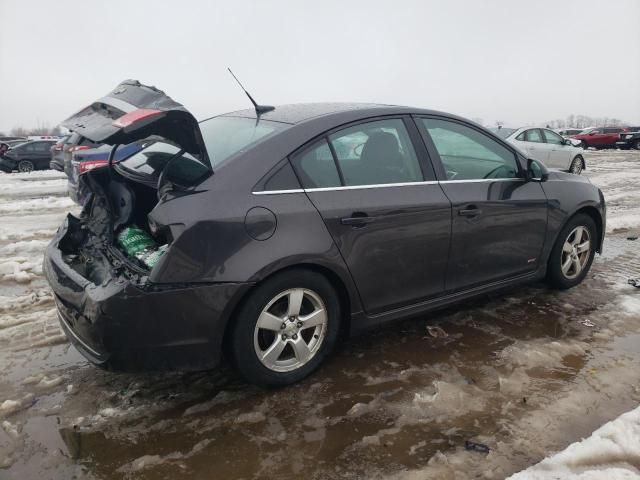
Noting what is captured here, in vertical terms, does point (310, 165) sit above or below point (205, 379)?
above

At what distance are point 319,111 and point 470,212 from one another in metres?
1.25

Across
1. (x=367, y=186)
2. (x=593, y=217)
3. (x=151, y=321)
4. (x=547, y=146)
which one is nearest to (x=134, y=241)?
(x=151, y=321)

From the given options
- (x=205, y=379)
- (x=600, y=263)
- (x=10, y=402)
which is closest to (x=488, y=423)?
(x=205, y=379)

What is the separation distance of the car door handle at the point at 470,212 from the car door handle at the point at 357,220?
2.51 feet

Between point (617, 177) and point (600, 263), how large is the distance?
10.1 metres

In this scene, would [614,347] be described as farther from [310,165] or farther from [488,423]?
[310,165]

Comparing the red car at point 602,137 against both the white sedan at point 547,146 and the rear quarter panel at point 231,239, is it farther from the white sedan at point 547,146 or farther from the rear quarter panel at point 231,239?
the rear quarter panel at point 231,239

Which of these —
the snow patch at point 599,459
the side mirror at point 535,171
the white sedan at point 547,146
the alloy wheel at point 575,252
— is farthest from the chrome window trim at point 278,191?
the white sedan at point 547,146

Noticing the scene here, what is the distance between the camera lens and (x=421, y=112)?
11.4ft

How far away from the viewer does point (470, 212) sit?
3459mm

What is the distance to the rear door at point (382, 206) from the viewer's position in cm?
293

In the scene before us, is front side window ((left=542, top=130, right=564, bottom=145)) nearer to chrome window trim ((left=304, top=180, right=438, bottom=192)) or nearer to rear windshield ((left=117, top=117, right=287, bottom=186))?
chrome window trim ((left=304, top=180, right=438, bottom=192))

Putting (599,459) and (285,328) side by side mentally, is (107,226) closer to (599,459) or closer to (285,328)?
(285,328)

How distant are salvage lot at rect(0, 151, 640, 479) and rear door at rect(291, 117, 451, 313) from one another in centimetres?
52
